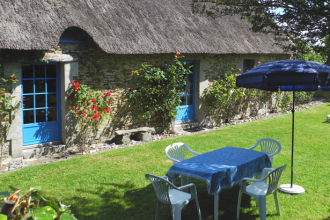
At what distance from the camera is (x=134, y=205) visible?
502 cm

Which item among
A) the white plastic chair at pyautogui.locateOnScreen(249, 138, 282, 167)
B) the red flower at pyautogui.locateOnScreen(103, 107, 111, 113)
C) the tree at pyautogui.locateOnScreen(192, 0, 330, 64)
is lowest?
the white plastic chair at pyautogui.locateOnScreen(249, 138, 282, 167)

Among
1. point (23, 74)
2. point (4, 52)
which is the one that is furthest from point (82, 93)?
point (4, 52)

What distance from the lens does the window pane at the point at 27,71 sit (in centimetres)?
750

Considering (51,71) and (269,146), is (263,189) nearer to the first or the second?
(269,146)

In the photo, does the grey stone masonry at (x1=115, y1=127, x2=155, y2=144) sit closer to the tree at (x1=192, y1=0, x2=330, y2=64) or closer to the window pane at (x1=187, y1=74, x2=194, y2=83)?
the window pane at (x1=187, y1=74, x2=194, y2=83)

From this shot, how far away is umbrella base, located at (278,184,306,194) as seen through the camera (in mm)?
5359

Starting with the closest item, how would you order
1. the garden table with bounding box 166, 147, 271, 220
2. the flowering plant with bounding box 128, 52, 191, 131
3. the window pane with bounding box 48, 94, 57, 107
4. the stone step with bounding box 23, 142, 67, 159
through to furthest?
the garden table with bounding box 166, 147, 271, 220
the stone step with bounding box 23, 142, 67, 159
the window pane with bounding box 48, 94, 57, 107
the flowering plant with bounding box 128, 52, 191, 131

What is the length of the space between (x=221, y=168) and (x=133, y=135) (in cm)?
493

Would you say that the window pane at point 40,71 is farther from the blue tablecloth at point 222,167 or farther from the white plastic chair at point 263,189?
the white plastic chair at point 263,189

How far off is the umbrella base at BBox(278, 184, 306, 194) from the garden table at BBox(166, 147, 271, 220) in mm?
506

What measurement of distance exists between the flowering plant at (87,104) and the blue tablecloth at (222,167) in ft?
12.1

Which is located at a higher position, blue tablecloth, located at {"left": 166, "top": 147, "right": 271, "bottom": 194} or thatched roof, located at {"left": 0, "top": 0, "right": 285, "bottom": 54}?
thatched roof, located at {"left": 0, "top": 0, "right": 285, "bottom": 54}

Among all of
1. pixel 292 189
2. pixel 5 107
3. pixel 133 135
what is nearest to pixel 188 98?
pixel 133 135

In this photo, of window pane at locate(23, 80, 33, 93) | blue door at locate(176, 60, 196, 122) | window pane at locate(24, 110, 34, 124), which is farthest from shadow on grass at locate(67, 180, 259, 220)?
blue door at locate(176, 60, 196, 122)
